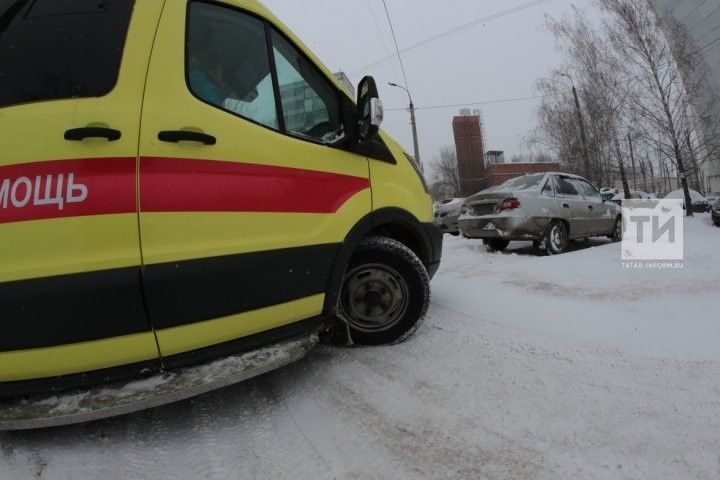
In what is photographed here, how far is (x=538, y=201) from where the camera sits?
7094 millimetres

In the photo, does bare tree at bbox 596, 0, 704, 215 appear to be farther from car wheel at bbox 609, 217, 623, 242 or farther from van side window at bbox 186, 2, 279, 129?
van side window at bbox 186, 2, 279, 129

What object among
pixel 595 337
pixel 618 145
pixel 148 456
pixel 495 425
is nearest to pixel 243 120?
pixel 148 456

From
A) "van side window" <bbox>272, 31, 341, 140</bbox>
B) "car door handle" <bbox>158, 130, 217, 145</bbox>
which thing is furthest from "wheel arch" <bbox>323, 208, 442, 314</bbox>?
"car door handle" <bbox>158, 130, 217, 145</bbox>

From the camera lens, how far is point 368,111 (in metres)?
2.57

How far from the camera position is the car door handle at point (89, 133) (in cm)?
167

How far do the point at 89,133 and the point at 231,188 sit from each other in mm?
596

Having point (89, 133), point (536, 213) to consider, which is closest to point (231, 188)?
point (89, 133)

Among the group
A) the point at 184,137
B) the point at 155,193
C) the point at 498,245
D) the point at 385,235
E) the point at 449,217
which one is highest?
the point at 184,137

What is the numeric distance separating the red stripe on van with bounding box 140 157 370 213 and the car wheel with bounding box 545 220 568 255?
226 inches

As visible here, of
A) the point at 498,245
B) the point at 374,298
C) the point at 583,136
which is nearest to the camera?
the point at 374,298

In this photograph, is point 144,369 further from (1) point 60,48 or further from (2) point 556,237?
(2) point 556,237

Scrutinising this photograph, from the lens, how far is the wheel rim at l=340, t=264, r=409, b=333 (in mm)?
2834

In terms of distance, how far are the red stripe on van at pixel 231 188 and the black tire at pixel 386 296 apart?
604 mm

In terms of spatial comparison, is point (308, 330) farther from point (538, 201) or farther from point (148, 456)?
point (538, 201)
